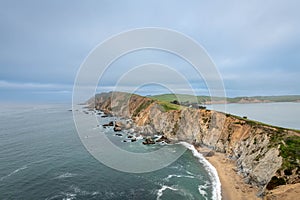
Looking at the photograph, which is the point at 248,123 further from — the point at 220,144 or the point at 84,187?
the point at 84,187

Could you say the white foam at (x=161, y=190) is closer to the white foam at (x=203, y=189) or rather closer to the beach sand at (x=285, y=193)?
the white foam at (x=203, y=189)

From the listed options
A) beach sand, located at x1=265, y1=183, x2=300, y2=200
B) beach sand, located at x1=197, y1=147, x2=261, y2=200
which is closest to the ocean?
beach sand, located at x1=197, y1=147, x2=261, y2=200

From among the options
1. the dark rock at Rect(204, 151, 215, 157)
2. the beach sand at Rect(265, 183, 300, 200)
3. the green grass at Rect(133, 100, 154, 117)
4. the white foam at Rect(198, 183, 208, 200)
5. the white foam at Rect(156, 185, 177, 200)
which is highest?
the green grass at Rect(133, 100, 154, 117)

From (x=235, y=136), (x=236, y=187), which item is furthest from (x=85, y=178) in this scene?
(x=235, y=136)

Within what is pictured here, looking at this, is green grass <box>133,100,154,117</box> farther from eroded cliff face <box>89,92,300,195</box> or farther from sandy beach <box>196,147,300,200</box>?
sandy beach <box>196,147,300,200</box>

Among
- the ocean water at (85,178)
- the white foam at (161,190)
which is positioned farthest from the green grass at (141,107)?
the white foam at (161,190)

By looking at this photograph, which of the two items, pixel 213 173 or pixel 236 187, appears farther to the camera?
pixel 213 173

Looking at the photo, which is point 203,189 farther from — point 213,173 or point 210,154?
point 210,154
